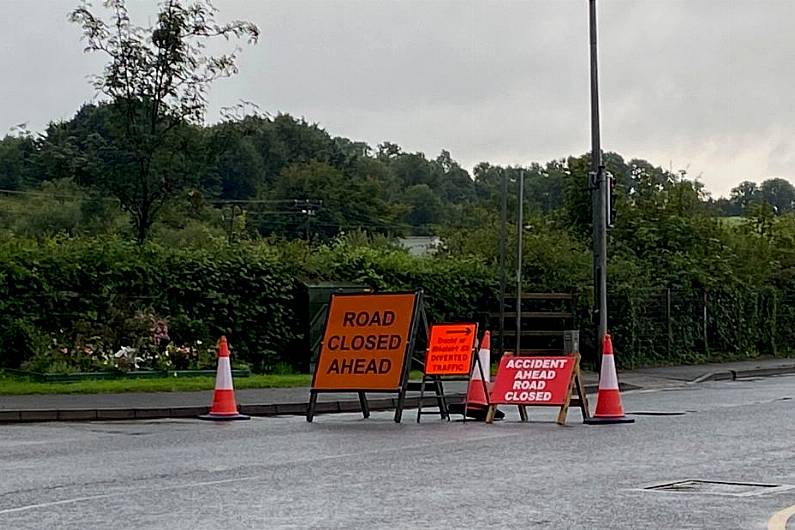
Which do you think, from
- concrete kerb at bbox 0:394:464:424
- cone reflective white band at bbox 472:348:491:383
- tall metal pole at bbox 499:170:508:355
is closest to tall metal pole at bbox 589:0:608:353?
tall metal pole at bbox 499:170:508:355

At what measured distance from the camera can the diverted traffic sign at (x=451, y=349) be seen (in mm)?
17438

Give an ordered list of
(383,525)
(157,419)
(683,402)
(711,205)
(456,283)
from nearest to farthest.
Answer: (383,525) → (157,419) → (683,402) → (456,283) → (711,205)

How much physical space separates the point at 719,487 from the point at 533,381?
6.36 m

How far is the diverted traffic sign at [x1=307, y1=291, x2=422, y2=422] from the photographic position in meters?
16.4

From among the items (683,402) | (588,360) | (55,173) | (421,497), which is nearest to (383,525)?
(421,497)

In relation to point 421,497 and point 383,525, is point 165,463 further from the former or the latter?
→ point 383,525

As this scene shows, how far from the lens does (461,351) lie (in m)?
17.5

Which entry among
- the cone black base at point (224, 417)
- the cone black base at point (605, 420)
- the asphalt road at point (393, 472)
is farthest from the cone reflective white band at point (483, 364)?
the cone black base at point (224, 417)

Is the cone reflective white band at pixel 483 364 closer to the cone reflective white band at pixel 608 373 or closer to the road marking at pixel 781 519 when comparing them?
the cone reflective white band at pixel 608 373

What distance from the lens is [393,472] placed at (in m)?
10.9

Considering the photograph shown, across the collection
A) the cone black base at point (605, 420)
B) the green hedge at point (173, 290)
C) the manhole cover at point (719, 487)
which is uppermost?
the green hedge at point (173, 290)

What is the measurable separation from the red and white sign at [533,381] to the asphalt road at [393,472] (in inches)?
13.2

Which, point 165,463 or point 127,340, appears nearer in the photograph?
point 165,463

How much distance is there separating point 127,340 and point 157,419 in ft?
20.6
